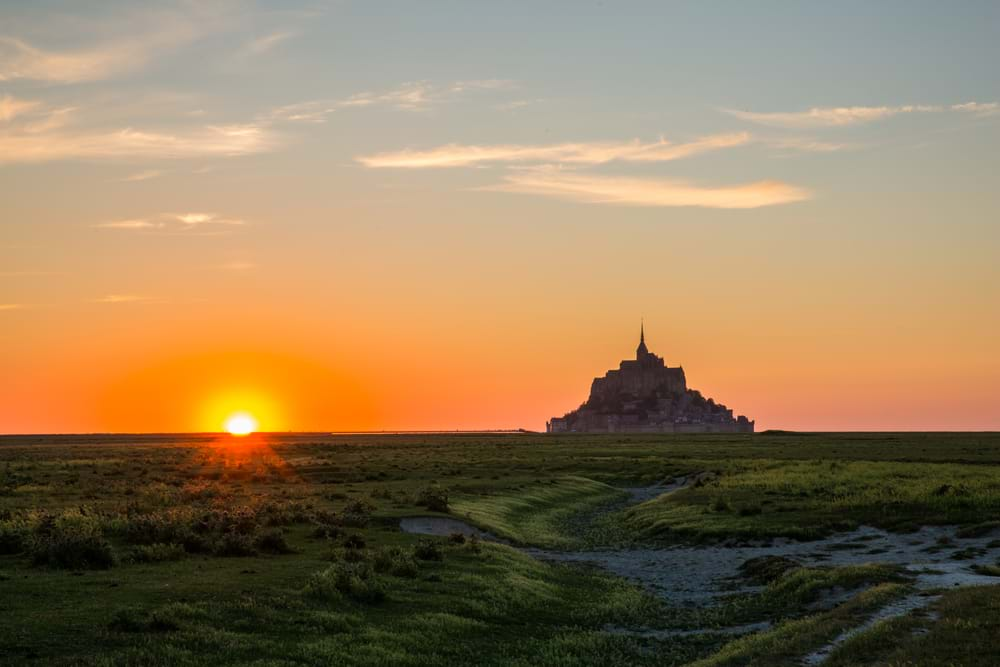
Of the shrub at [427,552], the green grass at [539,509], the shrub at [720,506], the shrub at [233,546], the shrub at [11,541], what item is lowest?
the green grass at [539,509]

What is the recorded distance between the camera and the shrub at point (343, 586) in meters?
27.6

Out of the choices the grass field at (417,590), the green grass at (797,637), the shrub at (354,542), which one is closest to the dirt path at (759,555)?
the grass field at (417,590)

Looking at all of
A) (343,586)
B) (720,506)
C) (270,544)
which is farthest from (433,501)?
(343,586)

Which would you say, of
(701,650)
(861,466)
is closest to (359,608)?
(701,650)

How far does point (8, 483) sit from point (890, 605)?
67336 millimetres

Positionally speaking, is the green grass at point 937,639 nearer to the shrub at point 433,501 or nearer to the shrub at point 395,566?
the shrub at point 395,566

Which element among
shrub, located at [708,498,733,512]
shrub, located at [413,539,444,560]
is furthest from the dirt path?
shrub, located at [708,498,733,512]

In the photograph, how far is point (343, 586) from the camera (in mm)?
28594

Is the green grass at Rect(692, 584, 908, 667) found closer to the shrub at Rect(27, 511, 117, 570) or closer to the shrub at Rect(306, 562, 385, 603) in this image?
the shrub at Rect(306, 562, 385, 603)

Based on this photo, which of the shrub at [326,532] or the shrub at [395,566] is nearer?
the shrub at [395,566]

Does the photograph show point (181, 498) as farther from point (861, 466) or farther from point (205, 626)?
point (861, 466)

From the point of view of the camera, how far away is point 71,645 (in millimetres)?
20094

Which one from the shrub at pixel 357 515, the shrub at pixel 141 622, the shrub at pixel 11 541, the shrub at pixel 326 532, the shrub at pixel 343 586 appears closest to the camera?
the shrub at pixel 141 622

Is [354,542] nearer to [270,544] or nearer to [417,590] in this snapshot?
[270,544]
